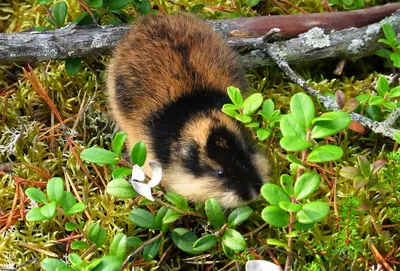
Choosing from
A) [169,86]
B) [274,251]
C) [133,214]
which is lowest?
[274,251]

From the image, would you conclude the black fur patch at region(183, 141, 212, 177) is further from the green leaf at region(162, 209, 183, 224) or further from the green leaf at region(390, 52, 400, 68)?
the green leaf at region(390, 52, 400, 68)

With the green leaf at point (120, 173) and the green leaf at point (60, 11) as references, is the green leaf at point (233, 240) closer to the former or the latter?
the green leaf at point (120, 173)

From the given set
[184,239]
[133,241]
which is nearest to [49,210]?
[133,241]

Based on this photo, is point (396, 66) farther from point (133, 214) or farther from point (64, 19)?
point (64, 19)

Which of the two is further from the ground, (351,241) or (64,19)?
(64,19)

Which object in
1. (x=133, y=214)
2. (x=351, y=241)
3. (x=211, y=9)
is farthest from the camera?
(x=211, y=9)

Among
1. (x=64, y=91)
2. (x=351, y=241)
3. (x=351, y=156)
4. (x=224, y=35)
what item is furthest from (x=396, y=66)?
(x=64, y=91)

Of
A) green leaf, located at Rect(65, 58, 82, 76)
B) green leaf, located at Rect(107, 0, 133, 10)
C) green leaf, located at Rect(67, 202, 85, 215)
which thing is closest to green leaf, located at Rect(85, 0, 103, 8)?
green leaf, located at Rect(107, 0, 133, 10)

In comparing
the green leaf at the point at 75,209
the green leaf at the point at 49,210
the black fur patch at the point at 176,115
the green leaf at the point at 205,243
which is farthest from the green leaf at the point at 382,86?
the green leaf at the point at 49,210
